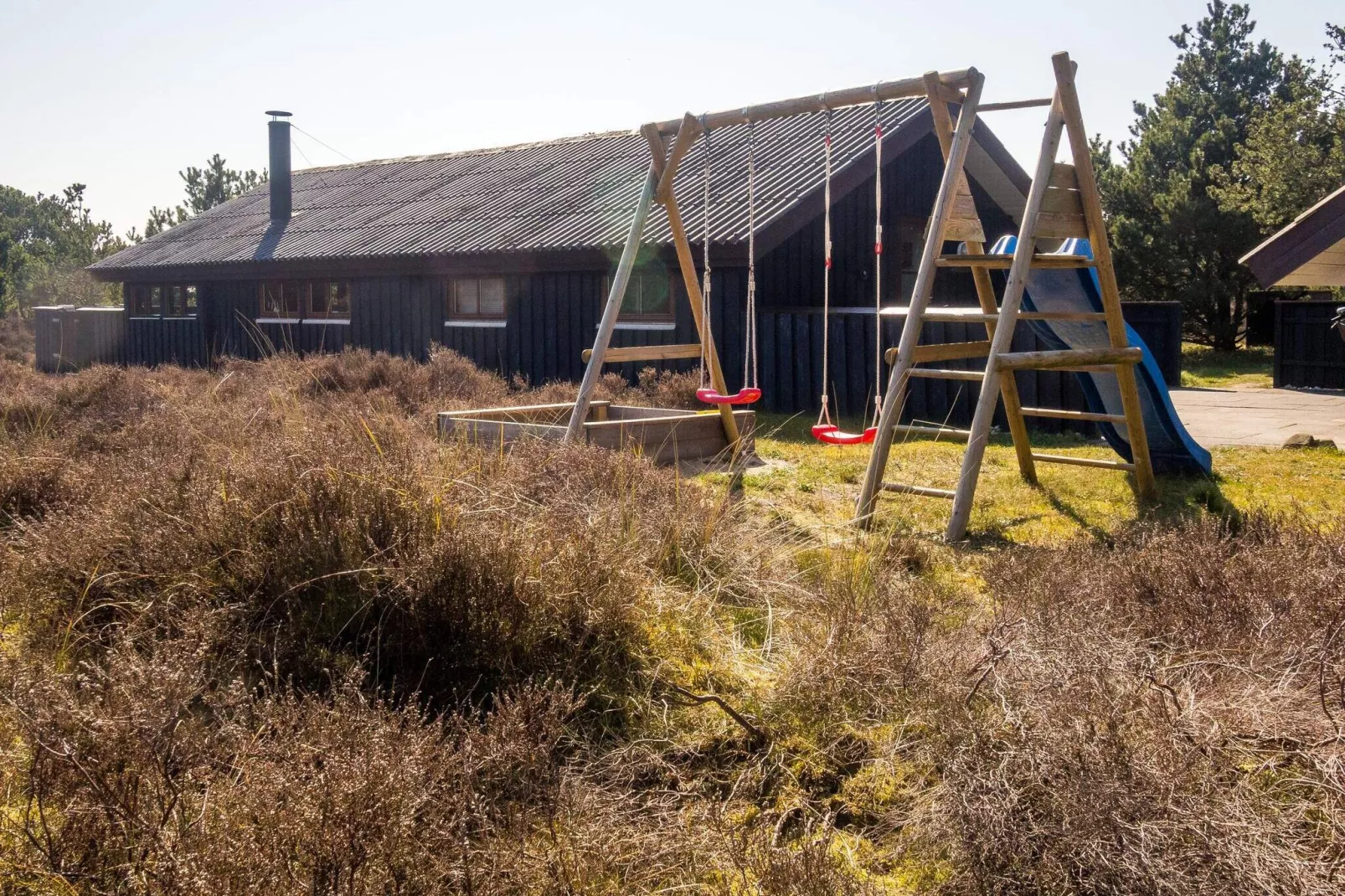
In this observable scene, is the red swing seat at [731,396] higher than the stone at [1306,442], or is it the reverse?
the red swing seat at [731,396]

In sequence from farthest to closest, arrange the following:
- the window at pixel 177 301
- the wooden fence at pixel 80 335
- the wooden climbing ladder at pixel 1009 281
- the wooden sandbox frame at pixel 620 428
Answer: the wooden fence at pixel 80 335, the window at pixel 177 301, the wooden sandbox frame at pixel 620 428, the wooden climbing ladder at pixel 1009 281

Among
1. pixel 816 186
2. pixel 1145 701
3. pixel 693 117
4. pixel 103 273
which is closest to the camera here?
pixel 1145 701

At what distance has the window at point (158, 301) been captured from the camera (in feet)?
79.0

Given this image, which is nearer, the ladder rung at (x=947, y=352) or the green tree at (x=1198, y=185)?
the ladder rung at (x=947, y=352)

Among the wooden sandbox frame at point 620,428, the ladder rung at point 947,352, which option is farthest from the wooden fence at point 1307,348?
the ladder rung at point 947,352

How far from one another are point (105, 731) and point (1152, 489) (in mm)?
5736

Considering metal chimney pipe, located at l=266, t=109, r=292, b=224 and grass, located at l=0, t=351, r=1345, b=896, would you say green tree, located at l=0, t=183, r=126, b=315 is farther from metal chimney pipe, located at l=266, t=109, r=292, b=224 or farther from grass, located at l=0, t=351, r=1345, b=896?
grass, located at l=0, t=351, r=1345, b=896

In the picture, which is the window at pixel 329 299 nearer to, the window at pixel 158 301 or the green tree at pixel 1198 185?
the window at pixel 158 301

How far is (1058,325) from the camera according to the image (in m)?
7.66

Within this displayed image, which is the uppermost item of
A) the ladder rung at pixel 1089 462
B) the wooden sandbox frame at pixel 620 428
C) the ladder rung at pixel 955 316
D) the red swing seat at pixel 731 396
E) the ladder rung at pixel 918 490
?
the ladder rung at pixel 955 316

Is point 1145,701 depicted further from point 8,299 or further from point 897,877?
point 8,299

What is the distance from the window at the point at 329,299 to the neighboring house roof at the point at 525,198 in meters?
0.72

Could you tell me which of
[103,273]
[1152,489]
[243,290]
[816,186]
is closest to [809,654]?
[1152,489]

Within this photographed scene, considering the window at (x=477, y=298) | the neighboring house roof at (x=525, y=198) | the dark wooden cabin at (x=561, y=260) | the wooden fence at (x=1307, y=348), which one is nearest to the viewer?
the dark wooden cabin at (x=561, y=260)
